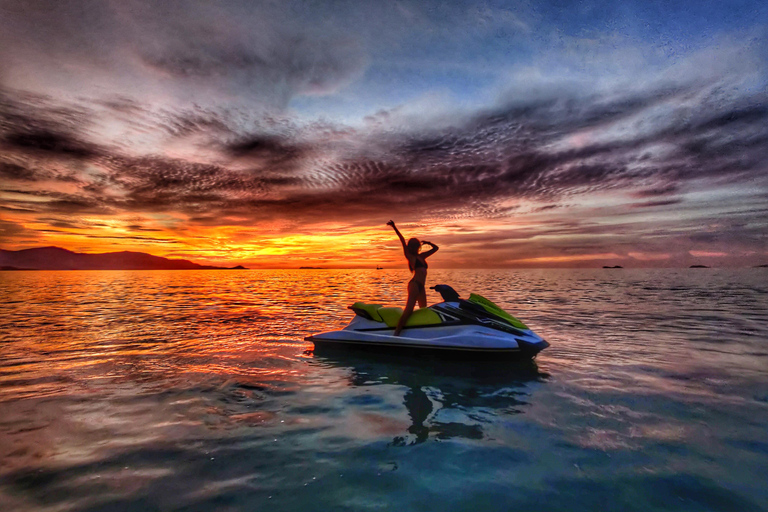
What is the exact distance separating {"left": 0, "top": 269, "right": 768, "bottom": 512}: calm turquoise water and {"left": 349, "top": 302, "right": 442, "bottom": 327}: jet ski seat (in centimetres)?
93

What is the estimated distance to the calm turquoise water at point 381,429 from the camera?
136 inches

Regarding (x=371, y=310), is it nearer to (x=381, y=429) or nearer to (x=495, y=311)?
(x=495, y=311)

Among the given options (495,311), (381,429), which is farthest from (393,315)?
(381,429)

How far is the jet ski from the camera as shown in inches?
296

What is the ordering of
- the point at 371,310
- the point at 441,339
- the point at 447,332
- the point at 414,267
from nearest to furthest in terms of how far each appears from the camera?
the point at 441,339 → the point at 447,332 → the point at 414,267 → the point at 371,310

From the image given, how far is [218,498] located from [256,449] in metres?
0.88

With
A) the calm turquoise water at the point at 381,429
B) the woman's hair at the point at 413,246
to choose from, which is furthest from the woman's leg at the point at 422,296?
the calm turquoise water at the point at 381,429

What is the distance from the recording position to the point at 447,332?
8156 millimetres

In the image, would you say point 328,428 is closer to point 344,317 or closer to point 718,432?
point 718,432

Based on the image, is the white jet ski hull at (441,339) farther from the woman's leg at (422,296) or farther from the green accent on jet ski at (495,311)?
the woman's leg at (422,296)

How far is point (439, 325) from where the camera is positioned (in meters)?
8.36

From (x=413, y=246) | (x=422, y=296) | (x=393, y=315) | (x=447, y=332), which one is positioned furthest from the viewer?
(x=393, y=315)

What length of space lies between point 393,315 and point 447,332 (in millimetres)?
1486

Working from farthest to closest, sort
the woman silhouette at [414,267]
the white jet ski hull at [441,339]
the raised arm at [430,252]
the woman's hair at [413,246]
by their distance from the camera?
the raised arm at [430,252] < the woman silhouette at [414,267] < the woman's hair at [413,246] < the white jet ski hull at [441,339]
